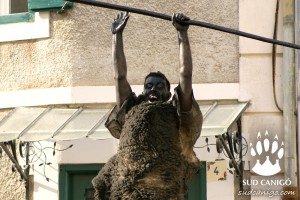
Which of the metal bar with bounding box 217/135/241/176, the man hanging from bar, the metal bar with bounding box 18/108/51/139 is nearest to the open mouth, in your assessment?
the man hanging from bar

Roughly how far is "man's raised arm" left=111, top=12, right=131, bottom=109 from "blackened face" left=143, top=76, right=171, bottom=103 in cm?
10

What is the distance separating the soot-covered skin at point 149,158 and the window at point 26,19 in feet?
18.9

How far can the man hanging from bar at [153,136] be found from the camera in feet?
23.4

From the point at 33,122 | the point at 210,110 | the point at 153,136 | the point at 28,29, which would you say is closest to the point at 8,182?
the point at 33,122

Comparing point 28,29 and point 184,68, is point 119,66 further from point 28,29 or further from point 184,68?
point 28,29

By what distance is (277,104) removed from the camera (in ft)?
41.1

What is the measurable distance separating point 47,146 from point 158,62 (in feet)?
4.32

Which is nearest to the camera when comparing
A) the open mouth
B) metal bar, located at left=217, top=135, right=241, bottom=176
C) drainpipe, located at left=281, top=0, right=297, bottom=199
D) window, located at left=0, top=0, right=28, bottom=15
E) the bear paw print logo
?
the open mouth

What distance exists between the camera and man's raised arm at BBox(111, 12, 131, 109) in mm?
7375

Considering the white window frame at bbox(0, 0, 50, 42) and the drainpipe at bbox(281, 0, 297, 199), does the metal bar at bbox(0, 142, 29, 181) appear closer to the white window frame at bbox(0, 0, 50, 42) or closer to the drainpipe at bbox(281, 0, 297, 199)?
the white window frame at bbox(0, 0, 50, 42)

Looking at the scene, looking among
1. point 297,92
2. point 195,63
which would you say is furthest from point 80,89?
point 297,92

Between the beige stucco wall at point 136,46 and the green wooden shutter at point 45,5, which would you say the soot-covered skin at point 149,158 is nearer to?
the beige stucco wall at point 136,46

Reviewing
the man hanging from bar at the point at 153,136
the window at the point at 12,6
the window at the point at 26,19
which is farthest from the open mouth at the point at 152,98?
the window at the point at 12,6

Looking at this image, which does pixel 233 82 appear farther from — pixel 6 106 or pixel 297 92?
pixel 6 106
